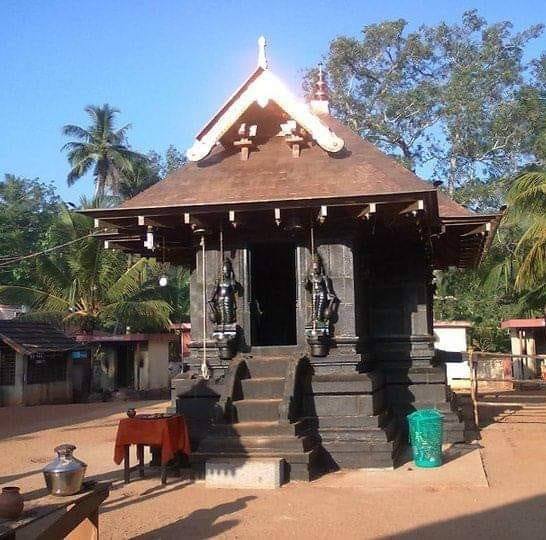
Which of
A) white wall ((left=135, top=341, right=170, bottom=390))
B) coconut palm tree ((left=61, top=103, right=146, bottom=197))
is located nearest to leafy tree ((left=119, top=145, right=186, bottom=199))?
coconut palm tree ((left=61, top=103, right=146, bottom=197))

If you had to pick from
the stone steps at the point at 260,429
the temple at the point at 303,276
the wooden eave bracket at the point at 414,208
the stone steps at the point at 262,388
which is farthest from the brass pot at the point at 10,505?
the wooden eave bracket at the point at 414,208

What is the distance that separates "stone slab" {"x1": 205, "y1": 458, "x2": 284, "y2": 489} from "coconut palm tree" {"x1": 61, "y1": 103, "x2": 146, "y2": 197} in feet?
111

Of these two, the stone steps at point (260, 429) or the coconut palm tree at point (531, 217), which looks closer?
the stone steps at point (260, 429)

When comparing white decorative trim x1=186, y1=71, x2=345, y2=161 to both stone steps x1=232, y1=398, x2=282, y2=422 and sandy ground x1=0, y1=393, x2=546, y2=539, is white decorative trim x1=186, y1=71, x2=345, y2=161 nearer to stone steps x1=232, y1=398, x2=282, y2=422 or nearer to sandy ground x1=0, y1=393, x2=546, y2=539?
stone steps x1=232, y1=398, x2=282, y2=422

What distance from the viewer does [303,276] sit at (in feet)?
32.9

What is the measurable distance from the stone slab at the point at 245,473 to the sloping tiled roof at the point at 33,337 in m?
15.8

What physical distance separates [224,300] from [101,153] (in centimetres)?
3325

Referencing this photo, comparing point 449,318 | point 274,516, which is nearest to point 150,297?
point 449,318

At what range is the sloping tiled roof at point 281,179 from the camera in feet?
31.0

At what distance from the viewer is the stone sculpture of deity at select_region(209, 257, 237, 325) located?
32.6 feet

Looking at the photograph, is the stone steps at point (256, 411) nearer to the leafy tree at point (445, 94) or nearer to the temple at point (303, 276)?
the temple at point (303, 276)

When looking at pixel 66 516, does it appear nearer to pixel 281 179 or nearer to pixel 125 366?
pixel 281 179

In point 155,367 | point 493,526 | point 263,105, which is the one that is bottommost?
point 493,526

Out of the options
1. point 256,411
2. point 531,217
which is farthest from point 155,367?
point 256,411
